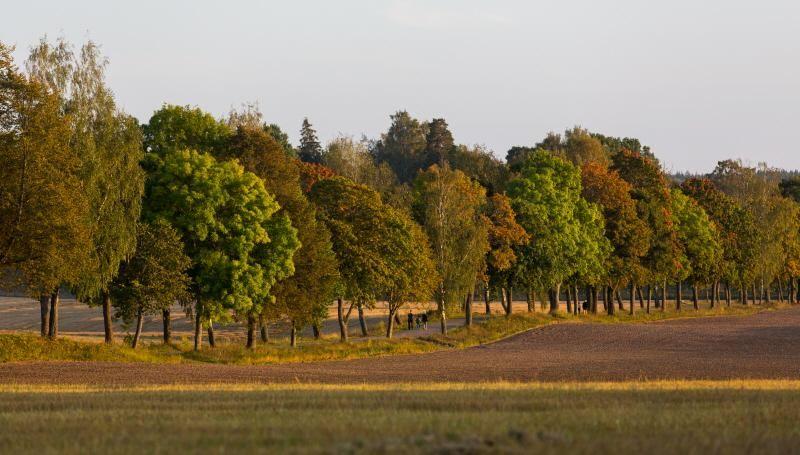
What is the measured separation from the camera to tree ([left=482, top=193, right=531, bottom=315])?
10156 centimetres

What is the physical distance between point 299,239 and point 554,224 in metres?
37.9

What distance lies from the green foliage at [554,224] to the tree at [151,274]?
44.3m

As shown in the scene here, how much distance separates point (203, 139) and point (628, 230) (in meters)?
54.5

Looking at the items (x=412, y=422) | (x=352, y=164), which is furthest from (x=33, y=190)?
(x=352, y=164)

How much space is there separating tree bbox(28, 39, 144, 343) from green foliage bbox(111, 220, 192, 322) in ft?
5.96

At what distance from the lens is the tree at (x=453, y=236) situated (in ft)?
309

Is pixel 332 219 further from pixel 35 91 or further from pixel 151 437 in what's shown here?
pixel 151 437

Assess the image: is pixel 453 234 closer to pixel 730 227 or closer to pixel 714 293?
pixel 730 227

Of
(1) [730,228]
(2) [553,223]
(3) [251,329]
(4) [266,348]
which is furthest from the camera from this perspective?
(1) [730,228]

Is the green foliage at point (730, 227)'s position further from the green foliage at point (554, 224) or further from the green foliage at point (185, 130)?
the green foliage at point (185, 130)

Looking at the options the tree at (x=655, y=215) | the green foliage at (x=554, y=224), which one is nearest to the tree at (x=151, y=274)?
the green foliage at (x=554, y=224)

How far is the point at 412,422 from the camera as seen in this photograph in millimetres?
22719

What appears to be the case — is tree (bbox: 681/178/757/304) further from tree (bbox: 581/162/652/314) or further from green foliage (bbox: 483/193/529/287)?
green foliage (bbox: 483/193/529/287)

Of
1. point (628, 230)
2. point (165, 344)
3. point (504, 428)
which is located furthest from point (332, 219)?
point (504, 428)
